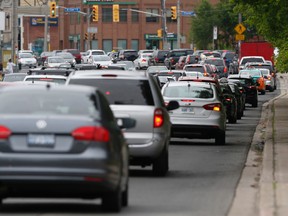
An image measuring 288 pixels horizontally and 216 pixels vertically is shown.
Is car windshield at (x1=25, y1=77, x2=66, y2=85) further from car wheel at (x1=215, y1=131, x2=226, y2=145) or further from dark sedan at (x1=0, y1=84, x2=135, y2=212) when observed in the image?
dark sedan at (x1=0, y1=84, x2=135, y2=212)

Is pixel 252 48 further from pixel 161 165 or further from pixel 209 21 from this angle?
A: pixel 161 165

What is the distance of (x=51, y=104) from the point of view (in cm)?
1370

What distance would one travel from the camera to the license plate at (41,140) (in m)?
13.2

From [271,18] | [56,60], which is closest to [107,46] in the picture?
[56,60]

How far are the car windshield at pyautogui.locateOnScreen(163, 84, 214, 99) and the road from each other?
1.26 m

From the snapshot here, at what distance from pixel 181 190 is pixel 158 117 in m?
1.99

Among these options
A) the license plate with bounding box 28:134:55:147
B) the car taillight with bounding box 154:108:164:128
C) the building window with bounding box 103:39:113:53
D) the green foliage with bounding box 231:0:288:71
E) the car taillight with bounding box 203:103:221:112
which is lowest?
the building window with bounding box 103:39:113:53

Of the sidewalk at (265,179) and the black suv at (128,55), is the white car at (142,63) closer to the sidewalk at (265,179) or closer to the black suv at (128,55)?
the black suv at (128,55)

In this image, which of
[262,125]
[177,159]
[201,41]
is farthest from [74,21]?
[177,159]

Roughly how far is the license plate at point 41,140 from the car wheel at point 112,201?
995 mm

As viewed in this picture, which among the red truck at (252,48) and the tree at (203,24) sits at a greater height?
the tree at (203,24)

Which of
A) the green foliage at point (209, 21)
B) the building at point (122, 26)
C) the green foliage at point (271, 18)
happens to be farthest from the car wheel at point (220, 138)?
the building at point (122, 26)

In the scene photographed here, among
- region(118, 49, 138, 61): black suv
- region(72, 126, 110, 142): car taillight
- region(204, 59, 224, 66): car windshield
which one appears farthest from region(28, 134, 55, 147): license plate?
region(118, 49, 138, 61): black suv

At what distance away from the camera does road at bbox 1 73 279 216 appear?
14.4 metres
